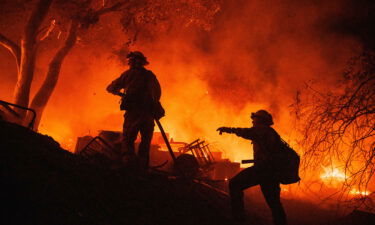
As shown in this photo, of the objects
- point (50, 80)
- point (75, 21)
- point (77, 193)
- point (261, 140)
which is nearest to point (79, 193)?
point (77, 193)

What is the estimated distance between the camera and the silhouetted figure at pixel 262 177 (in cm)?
426

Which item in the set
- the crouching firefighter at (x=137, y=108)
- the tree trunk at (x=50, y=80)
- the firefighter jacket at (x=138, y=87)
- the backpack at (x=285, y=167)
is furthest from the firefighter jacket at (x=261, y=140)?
the tree trunk at (x=50, y=80)

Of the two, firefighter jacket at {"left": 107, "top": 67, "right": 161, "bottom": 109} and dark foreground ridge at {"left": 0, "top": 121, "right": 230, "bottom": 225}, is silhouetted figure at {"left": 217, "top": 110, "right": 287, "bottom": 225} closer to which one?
dark foreground ridge at {"left": 0, "top": 121, "right": 230, "bottom": 225}

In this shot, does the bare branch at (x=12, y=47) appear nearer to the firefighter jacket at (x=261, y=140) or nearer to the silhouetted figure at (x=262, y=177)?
the silhouetted figure at (x=262, y=177)

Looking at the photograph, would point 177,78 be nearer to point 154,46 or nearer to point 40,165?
point 154,46

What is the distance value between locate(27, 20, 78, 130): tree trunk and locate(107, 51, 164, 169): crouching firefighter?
275 inches

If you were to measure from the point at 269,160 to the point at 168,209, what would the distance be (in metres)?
1.83

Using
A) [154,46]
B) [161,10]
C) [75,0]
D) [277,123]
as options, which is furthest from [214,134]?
[75,0]

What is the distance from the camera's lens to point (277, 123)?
920 inches

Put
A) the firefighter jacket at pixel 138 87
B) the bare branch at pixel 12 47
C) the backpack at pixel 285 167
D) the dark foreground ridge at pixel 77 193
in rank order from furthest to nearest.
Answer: the bare branch at pixel 12 47
the firefighter jacket at pixel 138 87
the backpack at pixel 285 167
the dark foreground ridge at pixel 77 193

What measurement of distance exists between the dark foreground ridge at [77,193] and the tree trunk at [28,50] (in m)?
7.44

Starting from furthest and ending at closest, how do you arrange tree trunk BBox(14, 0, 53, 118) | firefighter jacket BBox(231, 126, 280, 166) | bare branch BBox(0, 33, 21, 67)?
bare branch BBox(0, 33, 21, 67) → tree trunk BBox(14, 0, 53, 118) → firefighter jacket BBox(231, 126, 280, 166)

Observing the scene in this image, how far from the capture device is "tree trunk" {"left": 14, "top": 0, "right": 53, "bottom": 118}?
1030 cm

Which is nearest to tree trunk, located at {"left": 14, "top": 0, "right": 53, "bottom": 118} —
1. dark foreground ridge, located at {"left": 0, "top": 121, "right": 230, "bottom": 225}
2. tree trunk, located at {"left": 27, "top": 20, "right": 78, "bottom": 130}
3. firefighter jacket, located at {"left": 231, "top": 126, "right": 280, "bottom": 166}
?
tree trunk, located at {"left": 27, "top": 20, "right": 78, "bottom": 130}
